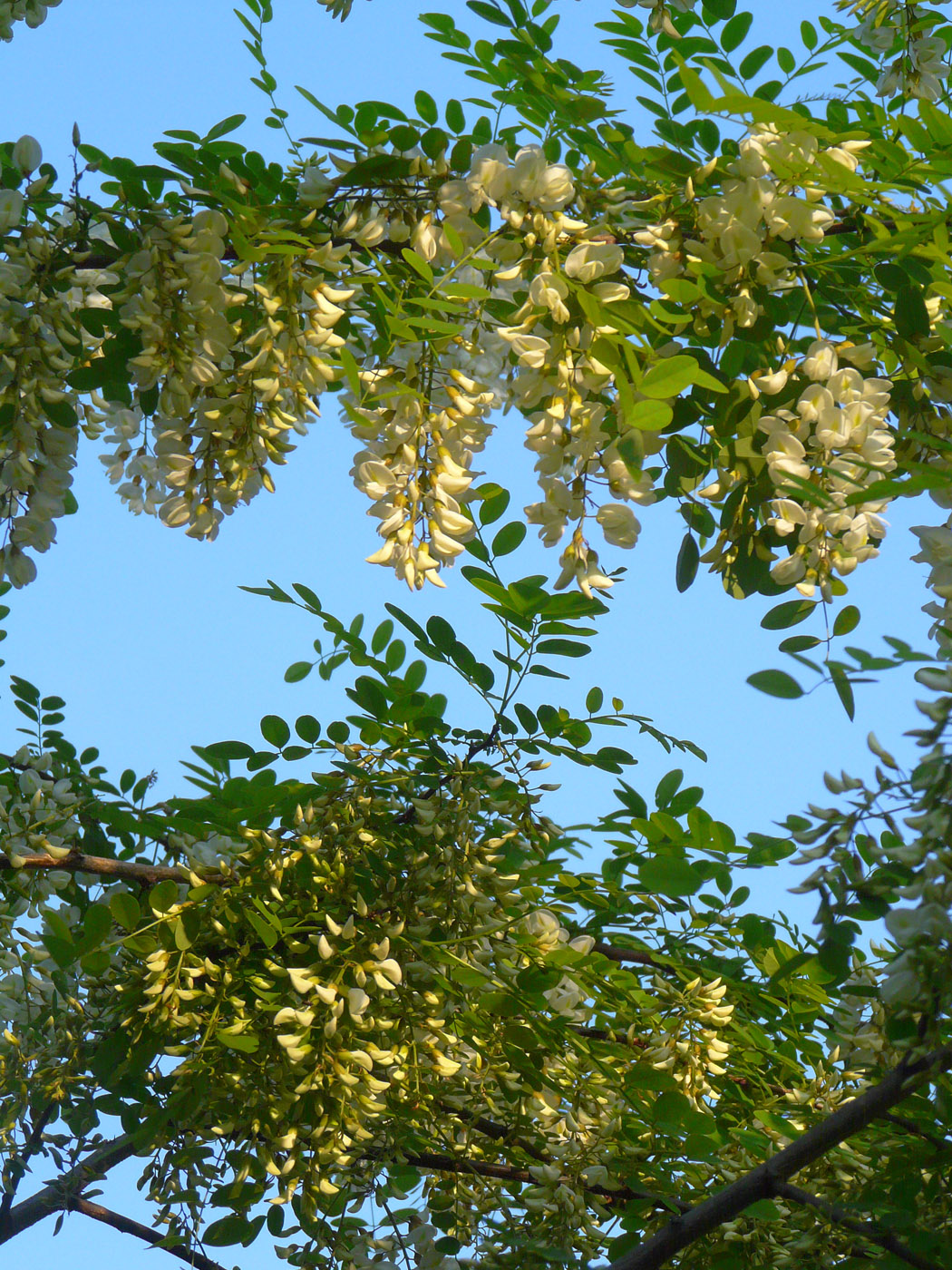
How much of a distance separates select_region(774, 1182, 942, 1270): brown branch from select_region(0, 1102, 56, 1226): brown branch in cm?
135

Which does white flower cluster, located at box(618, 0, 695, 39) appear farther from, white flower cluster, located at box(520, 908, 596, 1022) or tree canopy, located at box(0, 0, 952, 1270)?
white flower cluster, located at box(520, 908, 596, 1022)

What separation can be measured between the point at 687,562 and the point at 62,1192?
5.77 ft

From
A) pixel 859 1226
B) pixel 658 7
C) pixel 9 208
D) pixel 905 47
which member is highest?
pixel 905 47

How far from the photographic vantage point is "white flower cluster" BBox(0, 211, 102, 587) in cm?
163

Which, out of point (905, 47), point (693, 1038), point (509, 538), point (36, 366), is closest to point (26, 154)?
point (36, 366)

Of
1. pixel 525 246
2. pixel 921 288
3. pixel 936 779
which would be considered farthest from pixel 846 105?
pixel 936 779

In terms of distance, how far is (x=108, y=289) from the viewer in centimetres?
176

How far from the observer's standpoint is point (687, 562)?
1.65 m

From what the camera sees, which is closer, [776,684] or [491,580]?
[776,684]

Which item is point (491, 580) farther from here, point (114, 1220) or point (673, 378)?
point (114, 1220)

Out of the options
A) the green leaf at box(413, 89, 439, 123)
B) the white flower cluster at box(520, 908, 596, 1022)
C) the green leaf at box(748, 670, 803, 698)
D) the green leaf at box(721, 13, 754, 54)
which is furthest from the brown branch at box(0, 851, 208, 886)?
the green leaf at box(721, 13, 754, 54)

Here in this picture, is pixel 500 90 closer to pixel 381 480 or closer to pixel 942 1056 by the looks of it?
pixel 381 480

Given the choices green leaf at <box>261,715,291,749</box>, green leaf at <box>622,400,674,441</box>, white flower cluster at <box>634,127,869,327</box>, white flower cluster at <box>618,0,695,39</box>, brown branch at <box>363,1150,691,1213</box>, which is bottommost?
brown branch at <box>363,1150,691,1213</box>

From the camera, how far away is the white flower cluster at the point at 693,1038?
173cm
